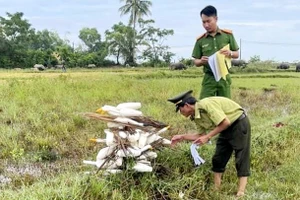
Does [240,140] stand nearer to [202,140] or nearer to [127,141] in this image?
[202,140]

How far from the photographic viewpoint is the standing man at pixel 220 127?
3.07m

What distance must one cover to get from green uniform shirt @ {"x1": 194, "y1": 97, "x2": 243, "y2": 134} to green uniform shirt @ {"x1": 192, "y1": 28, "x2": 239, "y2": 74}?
3.56 ft

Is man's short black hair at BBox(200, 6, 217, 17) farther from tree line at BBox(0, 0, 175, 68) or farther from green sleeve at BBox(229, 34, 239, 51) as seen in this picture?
tree line at BBox(0, 0, 175, 68)

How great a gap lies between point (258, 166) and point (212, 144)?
0.54 m

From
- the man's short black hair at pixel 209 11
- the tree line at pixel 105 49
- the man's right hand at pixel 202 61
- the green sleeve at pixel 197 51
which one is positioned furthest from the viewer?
the tree line at pixel 105 49

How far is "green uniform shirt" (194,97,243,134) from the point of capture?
9.96ft

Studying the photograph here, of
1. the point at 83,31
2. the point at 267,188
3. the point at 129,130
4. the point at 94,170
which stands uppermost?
the point at 83,31

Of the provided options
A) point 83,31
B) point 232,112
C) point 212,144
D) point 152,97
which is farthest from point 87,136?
point 83,31

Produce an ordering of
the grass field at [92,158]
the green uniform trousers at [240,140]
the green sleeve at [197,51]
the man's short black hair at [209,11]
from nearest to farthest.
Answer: the grass field at [92,158], the green uniform trousers at [240,140], the man's short black hair at [209,11], the green sleeve at [197,51]

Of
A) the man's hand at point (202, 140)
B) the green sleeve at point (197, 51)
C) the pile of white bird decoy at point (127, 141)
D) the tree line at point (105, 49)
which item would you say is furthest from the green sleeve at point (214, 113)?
the tree line at point (105, 49)

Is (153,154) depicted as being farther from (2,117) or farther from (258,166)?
(2,117)

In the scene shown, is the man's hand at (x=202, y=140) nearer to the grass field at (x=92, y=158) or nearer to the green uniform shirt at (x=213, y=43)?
the grass field at (x=92, y=158)

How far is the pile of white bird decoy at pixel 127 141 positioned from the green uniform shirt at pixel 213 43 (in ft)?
3.84

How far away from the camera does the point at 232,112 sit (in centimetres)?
321
